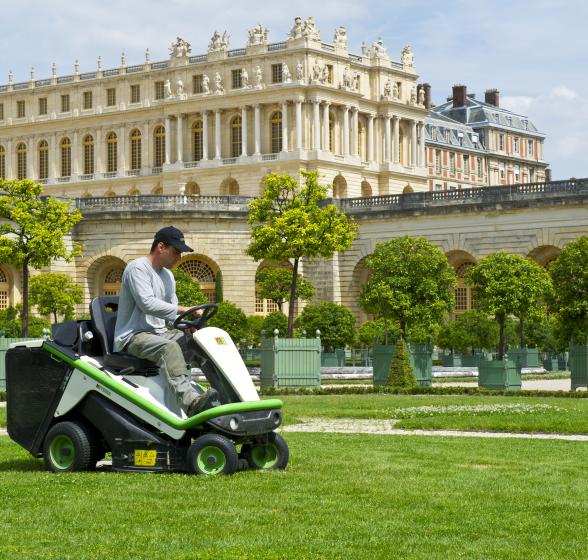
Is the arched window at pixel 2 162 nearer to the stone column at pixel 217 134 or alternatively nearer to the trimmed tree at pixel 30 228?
the stone column at pixel 217 134

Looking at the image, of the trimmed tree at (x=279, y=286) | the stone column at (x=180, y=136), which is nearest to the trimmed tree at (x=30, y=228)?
the trimmed tree at (x=279, y=286)

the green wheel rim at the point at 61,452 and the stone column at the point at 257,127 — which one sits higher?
the stone column at the point at 257,127

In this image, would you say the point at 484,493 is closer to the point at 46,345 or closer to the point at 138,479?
the point at 138,479

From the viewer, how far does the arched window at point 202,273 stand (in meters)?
65.4

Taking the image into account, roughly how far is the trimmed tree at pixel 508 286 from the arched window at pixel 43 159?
7102cm

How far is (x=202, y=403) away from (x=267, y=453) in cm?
106

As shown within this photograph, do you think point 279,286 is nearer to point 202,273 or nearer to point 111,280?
point 202,273

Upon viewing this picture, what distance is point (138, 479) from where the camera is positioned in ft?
40.1

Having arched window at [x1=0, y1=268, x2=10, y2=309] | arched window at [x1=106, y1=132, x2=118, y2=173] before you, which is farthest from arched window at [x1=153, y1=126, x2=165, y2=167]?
arched window at [x1=0, y1=268, x2=10, y2=309]

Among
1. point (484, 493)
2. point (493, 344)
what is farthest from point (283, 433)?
point (493, 344)

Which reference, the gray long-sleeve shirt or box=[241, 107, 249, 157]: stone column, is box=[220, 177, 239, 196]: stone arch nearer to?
box=[241, 107, 249, 157]: stone column

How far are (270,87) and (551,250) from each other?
42.5 m

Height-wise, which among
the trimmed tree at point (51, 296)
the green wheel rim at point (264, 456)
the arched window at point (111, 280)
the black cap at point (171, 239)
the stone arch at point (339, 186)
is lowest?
the green wheel rim at point (264, 456)

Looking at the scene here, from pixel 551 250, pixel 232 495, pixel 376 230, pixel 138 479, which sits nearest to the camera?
pixel 232 495
